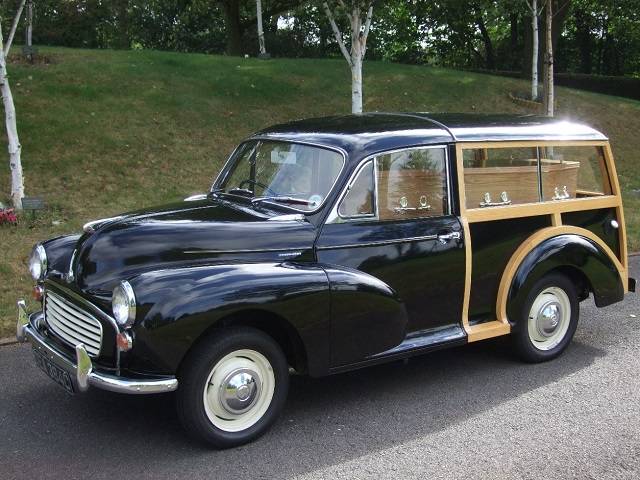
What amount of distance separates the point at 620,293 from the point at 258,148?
316 centimetres

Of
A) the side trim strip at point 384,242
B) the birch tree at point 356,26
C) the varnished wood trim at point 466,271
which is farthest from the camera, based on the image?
the birch tree at point 356,26

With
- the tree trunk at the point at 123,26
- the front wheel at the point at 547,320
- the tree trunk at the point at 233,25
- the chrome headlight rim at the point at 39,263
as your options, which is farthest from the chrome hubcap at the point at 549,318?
the tree trunk at the point at 123,26

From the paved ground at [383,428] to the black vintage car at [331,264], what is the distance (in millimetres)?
270

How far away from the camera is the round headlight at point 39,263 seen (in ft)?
14.0

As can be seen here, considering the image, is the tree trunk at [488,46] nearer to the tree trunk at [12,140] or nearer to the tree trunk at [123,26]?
the tree trunk at [123,26]

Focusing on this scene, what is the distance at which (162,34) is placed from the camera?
31.8 m

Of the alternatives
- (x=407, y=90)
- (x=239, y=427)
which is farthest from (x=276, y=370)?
(x=407, y=90)

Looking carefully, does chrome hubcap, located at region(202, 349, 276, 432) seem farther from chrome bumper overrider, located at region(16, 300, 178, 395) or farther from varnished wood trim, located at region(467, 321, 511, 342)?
varnished wood trim, located at region(467, 321, 511, 342)

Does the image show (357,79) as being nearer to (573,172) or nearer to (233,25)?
(573,172)

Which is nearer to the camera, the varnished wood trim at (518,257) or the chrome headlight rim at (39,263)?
the chrome headlight rim at (39,263)

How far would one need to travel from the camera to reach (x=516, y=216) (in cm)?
488

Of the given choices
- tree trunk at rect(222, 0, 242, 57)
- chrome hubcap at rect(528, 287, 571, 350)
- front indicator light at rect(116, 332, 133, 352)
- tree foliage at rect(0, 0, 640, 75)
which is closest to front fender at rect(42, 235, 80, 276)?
front indicator light at rect(116, 332, 133, 352)

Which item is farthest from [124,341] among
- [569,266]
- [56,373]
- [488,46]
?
[488,46]

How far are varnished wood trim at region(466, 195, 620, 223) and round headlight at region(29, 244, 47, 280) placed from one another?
285 centimetres
